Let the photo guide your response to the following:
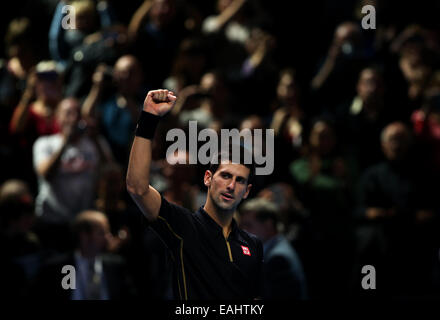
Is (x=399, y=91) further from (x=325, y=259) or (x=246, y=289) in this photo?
(x=246, y=289)

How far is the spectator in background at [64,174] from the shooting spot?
242 inches

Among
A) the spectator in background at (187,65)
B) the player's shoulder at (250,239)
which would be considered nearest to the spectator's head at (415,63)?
the spectator in background at (187,65)

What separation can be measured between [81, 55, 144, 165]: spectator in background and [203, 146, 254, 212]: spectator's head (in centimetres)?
320

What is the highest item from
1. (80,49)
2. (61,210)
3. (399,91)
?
(80,49)

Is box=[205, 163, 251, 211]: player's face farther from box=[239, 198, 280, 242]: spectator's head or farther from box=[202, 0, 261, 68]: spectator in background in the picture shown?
box=[202, 0, 261, 68]: spectator in background

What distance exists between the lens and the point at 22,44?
7449 millimetres

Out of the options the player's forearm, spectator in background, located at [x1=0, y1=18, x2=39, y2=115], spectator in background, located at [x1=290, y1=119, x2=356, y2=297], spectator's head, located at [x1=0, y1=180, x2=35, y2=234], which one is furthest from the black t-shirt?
spectator in background, located at [x1=0, y1=18, x2=39, y2=115]

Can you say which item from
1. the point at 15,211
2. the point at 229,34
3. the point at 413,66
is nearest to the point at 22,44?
the point at 229,34

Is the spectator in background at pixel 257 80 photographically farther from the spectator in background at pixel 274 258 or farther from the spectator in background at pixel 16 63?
the spectator in background at pixel 274 258

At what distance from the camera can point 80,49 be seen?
728cm

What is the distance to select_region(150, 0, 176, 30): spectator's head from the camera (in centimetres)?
751

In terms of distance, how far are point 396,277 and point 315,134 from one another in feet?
4.76

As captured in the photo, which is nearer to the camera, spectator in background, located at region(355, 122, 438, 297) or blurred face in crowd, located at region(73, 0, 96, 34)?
spectator in background, located at region(355, 122, 438, 297)

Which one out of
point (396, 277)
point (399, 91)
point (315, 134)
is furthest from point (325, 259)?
point (399, 91)
